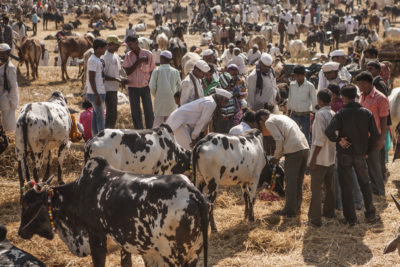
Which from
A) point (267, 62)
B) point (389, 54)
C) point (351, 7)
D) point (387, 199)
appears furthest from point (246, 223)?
point (351, 7)

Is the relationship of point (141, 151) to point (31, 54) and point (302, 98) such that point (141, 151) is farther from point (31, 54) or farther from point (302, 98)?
point (31, 54)

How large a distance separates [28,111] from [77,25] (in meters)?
31.9

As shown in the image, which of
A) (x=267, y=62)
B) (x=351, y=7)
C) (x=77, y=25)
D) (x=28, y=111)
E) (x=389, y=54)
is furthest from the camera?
(x=351, y=7)

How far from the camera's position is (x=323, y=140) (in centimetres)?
643

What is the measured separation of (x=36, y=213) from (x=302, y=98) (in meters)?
4.85

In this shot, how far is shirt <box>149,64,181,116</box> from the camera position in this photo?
29.4 ft

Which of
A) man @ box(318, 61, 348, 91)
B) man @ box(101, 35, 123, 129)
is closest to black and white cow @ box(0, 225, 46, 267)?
man @ box(101, 35, 123, 129)

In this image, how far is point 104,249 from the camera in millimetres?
4875

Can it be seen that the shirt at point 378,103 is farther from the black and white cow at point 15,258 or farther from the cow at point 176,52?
the cow at point 176,52

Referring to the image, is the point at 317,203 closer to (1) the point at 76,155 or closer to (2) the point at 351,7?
(1) the point at 76,155

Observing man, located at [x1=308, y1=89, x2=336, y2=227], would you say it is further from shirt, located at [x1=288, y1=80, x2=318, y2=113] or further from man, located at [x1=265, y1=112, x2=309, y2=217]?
shirt, located at [x1=288, y1=80, x2=318, y2=113]

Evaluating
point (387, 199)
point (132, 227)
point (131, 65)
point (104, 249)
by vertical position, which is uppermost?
point (131, 65)

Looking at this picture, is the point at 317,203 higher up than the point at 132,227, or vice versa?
the point at 132,227

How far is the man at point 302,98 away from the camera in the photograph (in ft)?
27.9
